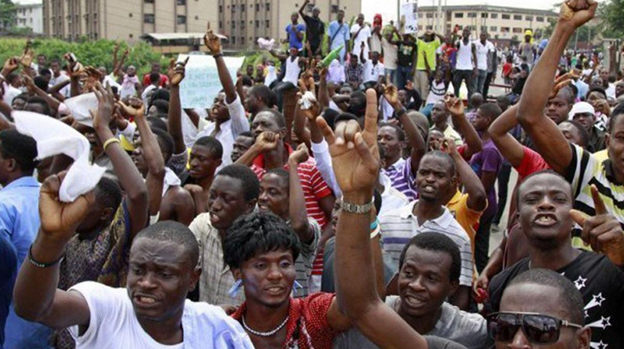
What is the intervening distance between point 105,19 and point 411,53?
38.8 metres

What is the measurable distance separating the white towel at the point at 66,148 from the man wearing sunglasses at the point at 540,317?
4.58 feet

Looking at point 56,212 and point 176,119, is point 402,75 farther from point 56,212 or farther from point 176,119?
point 56,212

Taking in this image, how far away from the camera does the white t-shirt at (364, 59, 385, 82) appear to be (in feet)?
49.0

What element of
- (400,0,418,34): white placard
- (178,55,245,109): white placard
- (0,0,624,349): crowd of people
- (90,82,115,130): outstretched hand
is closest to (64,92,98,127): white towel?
(0,0,624,349): crowd of people

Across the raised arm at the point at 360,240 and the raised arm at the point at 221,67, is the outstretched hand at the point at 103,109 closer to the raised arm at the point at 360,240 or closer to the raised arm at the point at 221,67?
the raised arm at the point at 360,240

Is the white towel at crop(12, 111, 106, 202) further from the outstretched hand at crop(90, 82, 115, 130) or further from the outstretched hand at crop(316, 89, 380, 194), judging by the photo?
the outstretched hand at crop(90, 82, 115, 130)

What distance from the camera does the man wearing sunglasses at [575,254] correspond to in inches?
97.4

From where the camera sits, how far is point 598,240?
2443 millimetres

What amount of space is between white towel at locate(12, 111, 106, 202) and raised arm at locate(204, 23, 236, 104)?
4.11 meters

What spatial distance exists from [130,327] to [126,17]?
5133cm

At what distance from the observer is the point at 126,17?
167 feet

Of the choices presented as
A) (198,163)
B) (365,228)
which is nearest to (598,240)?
(365,228)

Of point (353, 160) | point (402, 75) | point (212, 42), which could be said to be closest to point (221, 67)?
point (212, 42)

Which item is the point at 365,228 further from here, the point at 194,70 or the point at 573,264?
the point at 194,70
